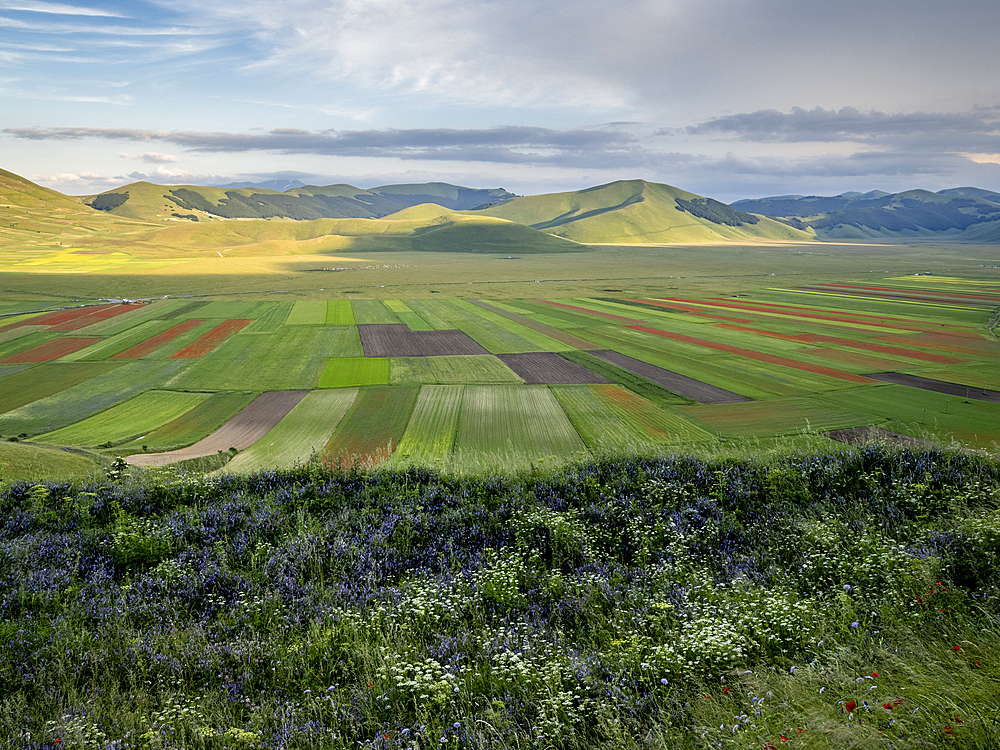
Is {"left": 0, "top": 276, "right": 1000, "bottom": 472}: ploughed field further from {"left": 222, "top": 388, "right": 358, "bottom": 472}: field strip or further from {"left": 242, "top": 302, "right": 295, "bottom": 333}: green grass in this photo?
{"left": 242, "top": 302, "right": 295, "bottom": 333}: green grass

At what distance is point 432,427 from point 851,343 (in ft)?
133

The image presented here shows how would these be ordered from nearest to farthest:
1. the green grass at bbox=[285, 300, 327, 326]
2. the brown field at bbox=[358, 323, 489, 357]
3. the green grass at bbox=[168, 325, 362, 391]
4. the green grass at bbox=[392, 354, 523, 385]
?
1. the green grass at bbox=[392, 354, 523, 385]
2. the green grass at bbox=[168, 325, 362, 391]
3. the brown field at bbox=[358, 323, 489, 357]
4. the green grass at bbox=[285, 300, 327, 326]

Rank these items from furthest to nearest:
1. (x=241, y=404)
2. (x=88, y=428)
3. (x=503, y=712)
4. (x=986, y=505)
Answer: (x=241, y=404) → (x=88, y=428) → (x=986, y=505) → (x=503, y=712)

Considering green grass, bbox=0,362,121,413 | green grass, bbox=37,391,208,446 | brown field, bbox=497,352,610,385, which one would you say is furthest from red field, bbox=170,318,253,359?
brown field, bbox=497,352,610,385

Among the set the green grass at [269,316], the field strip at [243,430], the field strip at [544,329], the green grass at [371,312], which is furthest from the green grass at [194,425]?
the green grass at [371,312]

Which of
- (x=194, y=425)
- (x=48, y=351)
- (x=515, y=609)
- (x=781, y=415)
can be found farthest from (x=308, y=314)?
(x=515, y=609)

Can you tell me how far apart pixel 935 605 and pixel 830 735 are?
3863 mm

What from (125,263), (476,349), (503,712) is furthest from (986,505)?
(125,263)

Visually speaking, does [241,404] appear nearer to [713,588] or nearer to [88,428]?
[88,428]

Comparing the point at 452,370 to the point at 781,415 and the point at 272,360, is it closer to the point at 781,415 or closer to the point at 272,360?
the point at 272,360

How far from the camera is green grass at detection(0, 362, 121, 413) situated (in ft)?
114

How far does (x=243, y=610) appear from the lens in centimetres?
821

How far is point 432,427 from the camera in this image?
28.2m

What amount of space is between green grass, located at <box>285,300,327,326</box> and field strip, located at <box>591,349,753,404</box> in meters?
37.2
